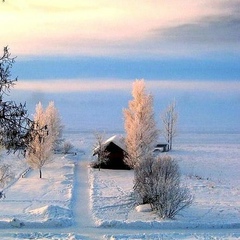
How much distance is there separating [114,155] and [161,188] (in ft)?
73.9

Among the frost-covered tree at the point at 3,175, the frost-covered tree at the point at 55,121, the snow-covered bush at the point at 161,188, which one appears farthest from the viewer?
the frost-covered tree at the point at 55,121

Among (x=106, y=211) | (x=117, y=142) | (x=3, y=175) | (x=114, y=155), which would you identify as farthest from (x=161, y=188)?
(x=117, y=142)

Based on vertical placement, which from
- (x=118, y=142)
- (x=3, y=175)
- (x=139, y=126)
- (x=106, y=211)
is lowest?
(x=106, y=211)

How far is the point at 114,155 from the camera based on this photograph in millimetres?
46906

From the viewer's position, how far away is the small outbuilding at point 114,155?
152ft

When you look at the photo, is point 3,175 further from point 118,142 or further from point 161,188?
point 118,142

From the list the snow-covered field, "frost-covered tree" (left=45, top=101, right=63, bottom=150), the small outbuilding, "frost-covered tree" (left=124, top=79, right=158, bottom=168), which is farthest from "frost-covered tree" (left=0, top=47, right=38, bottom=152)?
"frost-covered tree" (left=45, top=101, right=63, bottom=150)

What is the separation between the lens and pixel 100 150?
4609 centimetres

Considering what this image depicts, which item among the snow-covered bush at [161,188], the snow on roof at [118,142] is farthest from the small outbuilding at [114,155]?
the snow-covered bush at [161,188]

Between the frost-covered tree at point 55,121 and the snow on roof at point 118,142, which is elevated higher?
the frost-covered tree at point 55,121

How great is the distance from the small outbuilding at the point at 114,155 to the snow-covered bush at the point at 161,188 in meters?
18.8

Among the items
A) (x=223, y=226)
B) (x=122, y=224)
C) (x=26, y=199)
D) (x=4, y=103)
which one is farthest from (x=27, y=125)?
(x=26, y=199)

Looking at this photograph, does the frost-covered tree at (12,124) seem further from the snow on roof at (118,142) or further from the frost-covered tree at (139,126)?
the snow on roof at (118,142)

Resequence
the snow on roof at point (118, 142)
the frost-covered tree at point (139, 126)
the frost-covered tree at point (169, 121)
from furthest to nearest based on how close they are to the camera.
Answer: the frost-covered tree at point (169, 121)
the snow on roof at point (118, 142)
the frost-covered tree at point (139, 126)
